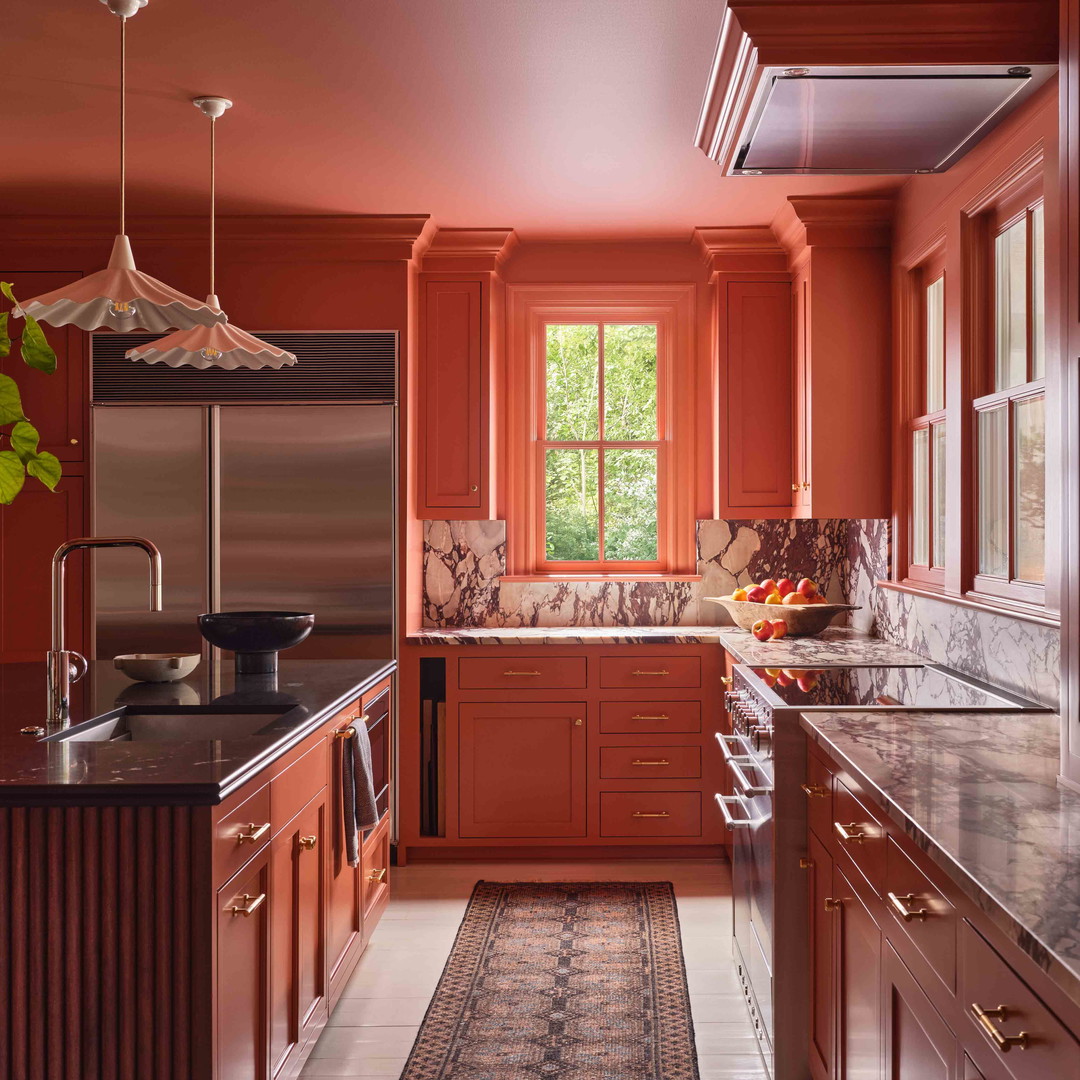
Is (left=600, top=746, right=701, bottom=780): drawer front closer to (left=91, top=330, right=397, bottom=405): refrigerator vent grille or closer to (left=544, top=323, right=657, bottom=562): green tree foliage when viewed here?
(left=544, top=323, right=657, bottom=562): green tree foliage

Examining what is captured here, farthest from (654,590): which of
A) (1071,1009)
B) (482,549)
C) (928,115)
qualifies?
(1071,1009)

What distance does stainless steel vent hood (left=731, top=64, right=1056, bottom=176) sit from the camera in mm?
2135

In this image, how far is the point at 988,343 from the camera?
9.73 feet

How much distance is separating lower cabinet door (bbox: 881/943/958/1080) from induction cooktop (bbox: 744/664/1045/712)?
823 mm

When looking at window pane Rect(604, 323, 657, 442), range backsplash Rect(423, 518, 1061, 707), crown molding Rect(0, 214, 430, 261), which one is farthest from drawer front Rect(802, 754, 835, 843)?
crown molding Rect(0, 214, 430, 261)

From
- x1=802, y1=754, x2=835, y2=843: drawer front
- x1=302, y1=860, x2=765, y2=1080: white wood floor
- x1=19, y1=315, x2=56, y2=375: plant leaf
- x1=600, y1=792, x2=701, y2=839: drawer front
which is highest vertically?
x1=19, y1=315, x2=56, y2=375: plant leaf

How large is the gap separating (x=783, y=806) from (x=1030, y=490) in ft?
3.56

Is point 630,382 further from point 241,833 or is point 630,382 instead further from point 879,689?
point 241,833

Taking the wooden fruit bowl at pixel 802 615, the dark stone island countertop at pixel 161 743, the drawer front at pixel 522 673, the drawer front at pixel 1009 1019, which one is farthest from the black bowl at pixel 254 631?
the drawer front at pixel 1009 1019

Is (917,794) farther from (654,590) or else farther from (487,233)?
(487,233)

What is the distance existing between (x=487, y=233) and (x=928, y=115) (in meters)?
2.32

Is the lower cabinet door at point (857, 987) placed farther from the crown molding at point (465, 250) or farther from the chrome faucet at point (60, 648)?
the crown molding at point (465, 250)

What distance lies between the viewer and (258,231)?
4164 millimetres

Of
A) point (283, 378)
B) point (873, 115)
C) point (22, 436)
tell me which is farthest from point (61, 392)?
point (873, 115)
